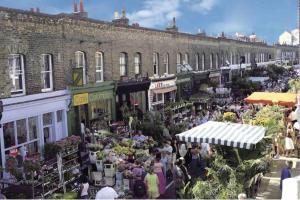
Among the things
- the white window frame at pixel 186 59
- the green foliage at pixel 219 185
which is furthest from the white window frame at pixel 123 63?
the green foliage at pixel 219 185

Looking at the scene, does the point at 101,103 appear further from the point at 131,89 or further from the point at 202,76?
the point at 202,76

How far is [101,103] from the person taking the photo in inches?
833

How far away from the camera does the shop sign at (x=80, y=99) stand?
18.5 meters

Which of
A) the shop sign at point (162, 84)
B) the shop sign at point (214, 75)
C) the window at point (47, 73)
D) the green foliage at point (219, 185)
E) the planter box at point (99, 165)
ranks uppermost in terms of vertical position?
the window at point (47, 73)

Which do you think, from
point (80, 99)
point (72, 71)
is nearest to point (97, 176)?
point (80, 99)

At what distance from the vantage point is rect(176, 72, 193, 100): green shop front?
103 ft

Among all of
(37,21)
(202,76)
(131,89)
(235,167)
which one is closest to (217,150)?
(235,167)

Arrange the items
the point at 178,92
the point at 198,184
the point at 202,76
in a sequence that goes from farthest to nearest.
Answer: the point at 202,76 < the point at 178,92 < the point at 198,184

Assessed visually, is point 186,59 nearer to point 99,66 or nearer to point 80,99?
point 99,66

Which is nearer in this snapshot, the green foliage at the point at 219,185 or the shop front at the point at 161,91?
the green foliage at the point at 219,185

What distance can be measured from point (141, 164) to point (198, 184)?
181 inches

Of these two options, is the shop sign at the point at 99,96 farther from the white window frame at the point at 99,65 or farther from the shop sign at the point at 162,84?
the shop sign at the point at 162,84

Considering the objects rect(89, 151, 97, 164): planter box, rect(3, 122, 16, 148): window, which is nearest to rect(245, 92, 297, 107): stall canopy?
rect(89, 151, 97, 164): planter box

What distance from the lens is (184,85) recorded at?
32875 mm
